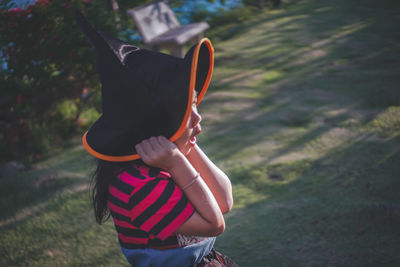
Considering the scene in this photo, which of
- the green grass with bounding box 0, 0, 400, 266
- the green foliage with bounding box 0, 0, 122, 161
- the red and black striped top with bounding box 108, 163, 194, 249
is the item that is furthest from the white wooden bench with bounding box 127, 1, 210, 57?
the red and black striped top with bounding box 108, 163, 194, 249

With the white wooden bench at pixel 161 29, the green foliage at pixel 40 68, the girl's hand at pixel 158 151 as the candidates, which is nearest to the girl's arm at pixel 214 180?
the girl's hand at pixel 158 151

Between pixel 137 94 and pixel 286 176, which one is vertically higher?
pixel 137 94

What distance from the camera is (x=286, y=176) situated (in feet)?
11.0

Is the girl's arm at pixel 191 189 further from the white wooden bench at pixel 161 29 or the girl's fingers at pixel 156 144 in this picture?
the white wooden bench at pixel 161 29

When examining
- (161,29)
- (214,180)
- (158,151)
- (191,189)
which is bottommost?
(161,29)

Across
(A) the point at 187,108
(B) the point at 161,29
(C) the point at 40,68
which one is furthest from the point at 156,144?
(B) the point at 161,29

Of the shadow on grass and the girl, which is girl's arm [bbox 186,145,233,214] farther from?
the shadow on grass

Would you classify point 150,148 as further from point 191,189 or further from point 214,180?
point 214,180

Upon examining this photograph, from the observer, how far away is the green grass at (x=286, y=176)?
8.33 feet

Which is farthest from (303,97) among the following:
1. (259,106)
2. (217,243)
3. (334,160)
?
(217,243)

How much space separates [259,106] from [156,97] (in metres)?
3.85

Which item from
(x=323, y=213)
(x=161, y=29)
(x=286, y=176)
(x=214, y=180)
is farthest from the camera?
(x=161, y=29)

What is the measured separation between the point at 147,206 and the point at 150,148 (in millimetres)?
211

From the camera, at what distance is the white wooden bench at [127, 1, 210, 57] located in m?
5.36
